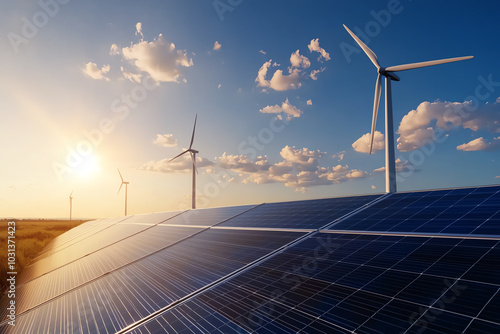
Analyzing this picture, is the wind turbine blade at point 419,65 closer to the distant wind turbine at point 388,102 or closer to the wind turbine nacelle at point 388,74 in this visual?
the distant wind turbine at point 388,102

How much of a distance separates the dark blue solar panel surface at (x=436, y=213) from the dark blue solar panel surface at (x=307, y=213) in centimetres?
120

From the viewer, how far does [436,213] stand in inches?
433

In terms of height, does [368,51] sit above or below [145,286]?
above

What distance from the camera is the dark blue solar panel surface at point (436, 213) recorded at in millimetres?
9086

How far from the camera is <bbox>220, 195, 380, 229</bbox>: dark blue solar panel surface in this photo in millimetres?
13705

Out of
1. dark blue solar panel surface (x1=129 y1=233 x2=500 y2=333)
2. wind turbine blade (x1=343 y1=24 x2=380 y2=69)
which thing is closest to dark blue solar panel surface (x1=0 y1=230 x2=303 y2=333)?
dark blue solar panel surface (x1=129 y1=233 x2=500 y2=333)

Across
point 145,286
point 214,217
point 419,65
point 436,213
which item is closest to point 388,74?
point 419,65

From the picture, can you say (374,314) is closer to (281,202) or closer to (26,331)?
(26,331)

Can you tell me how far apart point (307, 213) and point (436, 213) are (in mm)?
6405

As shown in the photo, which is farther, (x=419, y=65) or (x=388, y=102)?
(x=388, y=102)

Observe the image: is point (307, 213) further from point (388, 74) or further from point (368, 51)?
point (368, 51)

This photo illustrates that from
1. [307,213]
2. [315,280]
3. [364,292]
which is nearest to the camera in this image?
[364,292]

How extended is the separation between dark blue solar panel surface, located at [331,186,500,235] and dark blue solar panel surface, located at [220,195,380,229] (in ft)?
3.94

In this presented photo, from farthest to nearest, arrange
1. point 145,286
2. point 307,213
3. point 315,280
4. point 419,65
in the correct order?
point 419,65 < point 307,213 < point 145,286 < point 315,280
